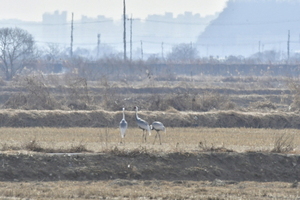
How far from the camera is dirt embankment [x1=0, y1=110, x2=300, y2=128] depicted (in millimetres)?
25812

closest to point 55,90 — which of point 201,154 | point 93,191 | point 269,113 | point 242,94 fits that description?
point 242,94

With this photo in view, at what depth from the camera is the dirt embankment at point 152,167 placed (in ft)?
48.3

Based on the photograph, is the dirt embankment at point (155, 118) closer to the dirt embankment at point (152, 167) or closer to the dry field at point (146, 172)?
the dry field at point (146, 172)

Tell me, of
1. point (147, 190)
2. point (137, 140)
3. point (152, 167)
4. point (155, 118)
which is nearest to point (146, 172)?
point (152, 167)

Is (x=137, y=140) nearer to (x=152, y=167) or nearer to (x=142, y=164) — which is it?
(x=142, y=164)

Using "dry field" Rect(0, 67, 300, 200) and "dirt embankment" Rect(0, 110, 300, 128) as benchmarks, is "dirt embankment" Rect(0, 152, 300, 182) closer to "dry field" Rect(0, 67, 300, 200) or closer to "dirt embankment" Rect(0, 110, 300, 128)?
"dry field" Rect(0, 67, 300, 200)

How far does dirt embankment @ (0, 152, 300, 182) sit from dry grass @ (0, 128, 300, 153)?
23.8 inches

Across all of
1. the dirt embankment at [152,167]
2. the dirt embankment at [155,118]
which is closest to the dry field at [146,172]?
the dirt embankment at [152,167]

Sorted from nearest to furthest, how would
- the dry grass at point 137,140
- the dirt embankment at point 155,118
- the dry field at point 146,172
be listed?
the dry field at point 146,172, the dry grass at point 137,140, the dirt embankment at point 155,118

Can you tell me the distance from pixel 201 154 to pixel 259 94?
27799 mm

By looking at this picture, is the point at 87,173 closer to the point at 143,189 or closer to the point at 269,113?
the point at 143,189

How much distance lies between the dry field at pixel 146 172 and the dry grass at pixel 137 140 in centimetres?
7

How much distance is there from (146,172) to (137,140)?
16.2 feet

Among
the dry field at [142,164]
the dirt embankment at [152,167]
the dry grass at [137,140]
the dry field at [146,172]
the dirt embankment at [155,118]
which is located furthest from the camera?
the dirt embankment at [155,118]
